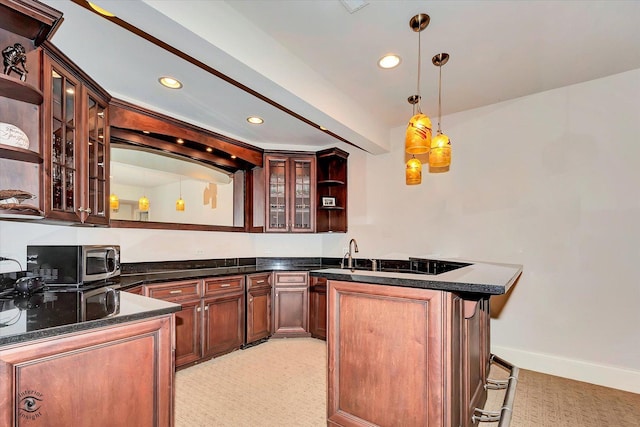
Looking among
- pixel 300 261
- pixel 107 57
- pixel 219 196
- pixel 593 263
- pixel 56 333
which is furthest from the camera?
pixel 300 261

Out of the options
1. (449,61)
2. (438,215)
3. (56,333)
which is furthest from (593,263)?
(56,333)

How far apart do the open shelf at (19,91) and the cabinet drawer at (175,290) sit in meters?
1.61

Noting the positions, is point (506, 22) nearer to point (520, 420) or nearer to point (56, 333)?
point (520, 420)

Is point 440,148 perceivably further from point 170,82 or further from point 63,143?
point 63,143

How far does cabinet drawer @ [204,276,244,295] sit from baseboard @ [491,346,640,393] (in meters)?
2.92

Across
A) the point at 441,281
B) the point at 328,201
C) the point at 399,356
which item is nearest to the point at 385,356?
the point at 399,356

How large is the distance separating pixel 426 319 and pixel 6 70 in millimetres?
2640

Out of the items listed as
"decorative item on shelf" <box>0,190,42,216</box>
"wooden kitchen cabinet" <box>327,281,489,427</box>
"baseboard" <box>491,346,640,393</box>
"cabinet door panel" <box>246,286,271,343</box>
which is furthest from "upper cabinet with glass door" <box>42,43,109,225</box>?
"baseboard" <box>491,346,640,393</box>

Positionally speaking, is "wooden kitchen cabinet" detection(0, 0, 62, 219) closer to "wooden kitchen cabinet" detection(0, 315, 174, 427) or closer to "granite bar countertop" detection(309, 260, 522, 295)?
"wooden kitchen cabinet" detection(0, 315, 174, 427)

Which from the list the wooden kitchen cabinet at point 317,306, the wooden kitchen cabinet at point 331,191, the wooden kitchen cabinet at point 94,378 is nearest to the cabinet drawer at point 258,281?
the wooden kitchen cabinet at point 317,306

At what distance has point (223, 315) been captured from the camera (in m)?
3.33

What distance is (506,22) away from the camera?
212 centimetres

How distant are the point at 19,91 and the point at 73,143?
55cm

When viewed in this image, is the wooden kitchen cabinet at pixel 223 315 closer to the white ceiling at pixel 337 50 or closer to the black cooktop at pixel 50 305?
the black cooktop at pixel 50 305
